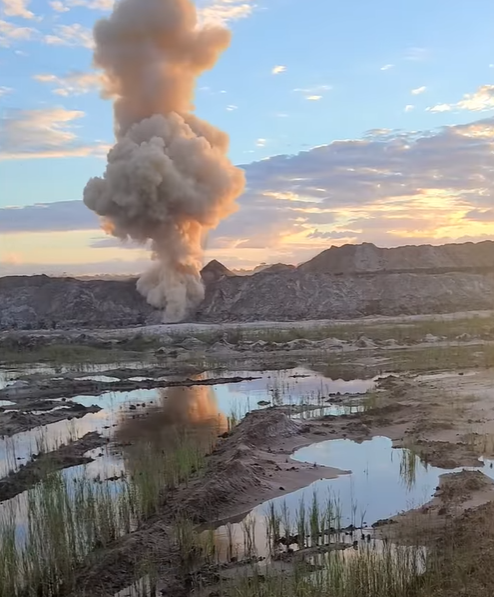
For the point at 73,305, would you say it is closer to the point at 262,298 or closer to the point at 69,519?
the point at 262,298

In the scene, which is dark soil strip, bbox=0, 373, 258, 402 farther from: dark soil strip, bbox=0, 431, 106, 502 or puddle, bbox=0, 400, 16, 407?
dark soil strip, bbox=0, 431, 106, 502

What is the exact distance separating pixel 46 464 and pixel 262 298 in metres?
55.5

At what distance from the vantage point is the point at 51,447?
1623 centimetres

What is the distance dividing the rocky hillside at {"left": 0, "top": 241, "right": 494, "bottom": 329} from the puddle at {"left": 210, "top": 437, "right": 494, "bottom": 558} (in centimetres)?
4629

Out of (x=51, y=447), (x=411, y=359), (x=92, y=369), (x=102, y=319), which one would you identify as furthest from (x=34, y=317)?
(x=51, y=447)

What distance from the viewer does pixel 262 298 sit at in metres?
69.1

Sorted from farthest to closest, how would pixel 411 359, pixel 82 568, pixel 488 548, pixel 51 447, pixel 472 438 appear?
pixel 411 359 < pixel 51 447 < pixel 472 438 < pixel 82 568 < pixel 488 548

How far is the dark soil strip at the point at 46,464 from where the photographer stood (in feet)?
41.8

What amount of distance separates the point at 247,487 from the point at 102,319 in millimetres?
55557

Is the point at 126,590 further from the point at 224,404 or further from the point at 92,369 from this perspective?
the point at 92,369

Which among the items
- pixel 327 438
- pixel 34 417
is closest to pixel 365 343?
pixel 34 417

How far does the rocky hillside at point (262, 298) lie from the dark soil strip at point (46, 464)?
43504 millimetres

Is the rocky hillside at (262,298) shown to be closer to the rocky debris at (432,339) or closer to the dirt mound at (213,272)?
the dirt mound at (213,272)

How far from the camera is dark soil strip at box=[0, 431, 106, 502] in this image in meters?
12.8
